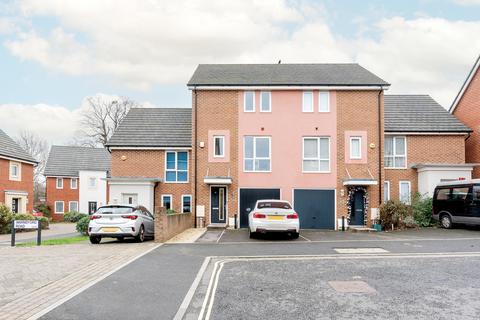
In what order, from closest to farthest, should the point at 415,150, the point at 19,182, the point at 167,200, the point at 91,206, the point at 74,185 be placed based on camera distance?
the point at 415,150, the point at 167,200, the point at 19,182, the point at 91,206, the point at 74,185

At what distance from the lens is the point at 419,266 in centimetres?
1012

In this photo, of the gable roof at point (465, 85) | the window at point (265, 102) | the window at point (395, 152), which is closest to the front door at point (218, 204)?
the window at point (265, 102)

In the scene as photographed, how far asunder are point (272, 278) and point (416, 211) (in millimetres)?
16075

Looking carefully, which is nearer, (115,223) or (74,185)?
(115,223)

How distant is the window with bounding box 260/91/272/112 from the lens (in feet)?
79.5

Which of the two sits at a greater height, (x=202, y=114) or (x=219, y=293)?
(x=202, y=114)

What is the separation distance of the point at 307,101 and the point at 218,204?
23.7 ft

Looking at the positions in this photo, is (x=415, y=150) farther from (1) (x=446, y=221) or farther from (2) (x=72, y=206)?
(2) (x=72, y=206)

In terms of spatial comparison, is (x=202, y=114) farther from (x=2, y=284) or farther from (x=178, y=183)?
(x=2, y=284)

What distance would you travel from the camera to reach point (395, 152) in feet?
82.9

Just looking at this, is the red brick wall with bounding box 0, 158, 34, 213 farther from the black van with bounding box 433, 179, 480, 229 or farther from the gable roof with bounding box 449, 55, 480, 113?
the gable roof with bounding box 449, 55, 480, 113

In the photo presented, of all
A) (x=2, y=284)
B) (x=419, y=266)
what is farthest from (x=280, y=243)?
(x=2, y=284)

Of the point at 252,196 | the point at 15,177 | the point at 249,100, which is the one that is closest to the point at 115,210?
the point at 252,196

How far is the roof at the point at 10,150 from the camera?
3145 centimetres
